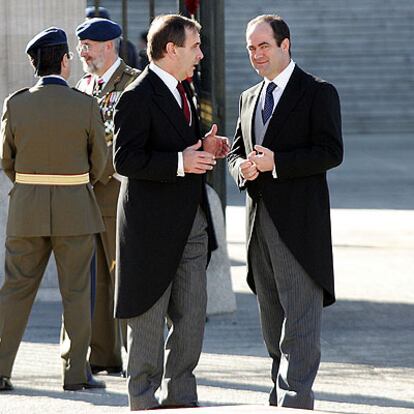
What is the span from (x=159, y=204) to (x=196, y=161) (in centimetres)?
26

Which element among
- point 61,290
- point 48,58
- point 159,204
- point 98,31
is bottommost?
point 61,290

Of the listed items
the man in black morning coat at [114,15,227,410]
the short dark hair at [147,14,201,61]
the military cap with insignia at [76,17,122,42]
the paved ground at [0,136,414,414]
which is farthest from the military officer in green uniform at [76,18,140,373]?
the short dark hair at [147,14,201,61]

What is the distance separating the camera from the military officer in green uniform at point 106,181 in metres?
7.41

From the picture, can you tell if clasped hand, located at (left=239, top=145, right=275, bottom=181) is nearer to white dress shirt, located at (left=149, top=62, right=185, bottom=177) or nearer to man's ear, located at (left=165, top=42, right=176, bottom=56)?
white dress shirt, located at (left=149, top=62, right=185, bottom=177)

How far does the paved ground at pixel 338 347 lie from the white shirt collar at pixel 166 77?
163cm

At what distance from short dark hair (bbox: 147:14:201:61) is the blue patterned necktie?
436mm

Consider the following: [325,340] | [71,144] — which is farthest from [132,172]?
[325,340]

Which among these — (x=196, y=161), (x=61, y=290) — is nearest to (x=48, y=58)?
(x=61, y=290)

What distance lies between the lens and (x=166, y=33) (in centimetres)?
593

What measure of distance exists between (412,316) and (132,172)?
3748 millimetres

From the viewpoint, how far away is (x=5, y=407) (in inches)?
269

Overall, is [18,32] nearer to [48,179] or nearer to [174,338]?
[48,179]

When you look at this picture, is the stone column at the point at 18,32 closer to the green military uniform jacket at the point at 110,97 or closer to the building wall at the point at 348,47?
the green military uniform jacket at the point at 110,97

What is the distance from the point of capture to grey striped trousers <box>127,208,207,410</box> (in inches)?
235
